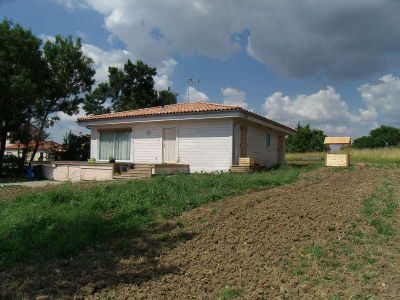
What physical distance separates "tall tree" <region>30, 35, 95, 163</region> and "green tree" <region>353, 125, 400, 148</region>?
6025cm

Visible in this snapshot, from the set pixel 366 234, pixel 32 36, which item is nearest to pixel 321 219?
pixel 366 234

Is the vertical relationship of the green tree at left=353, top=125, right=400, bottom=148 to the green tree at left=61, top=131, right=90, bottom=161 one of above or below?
above

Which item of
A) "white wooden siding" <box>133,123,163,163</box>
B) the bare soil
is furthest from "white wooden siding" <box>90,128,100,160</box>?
the bare soil

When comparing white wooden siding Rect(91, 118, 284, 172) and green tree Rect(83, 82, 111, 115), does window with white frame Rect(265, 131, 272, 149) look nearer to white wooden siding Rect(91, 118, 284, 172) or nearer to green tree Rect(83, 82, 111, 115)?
white wooden siding Rect(91, 118, 284, 172)

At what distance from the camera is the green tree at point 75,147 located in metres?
26.3

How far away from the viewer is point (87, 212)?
806 cm

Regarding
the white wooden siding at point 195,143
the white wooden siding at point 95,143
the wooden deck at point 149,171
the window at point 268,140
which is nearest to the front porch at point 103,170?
the wooden deck at point 149,171

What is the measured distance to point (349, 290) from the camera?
15.2 feet

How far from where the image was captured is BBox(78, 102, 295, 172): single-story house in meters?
17.0

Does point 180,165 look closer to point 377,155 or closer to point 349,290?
point 349,290

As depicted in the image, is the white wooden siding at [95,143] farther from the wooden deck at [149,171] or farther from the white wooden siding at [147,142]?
the wooden deck at [149,171]

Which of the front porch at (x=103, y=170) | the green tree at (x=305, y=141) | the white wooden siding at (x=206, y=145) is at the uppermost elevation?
the green tree at (x=305, y=141)

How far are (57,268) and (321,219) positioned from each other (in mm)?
4816

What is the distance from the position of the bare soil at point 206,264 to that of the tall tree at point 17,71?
15852mm
